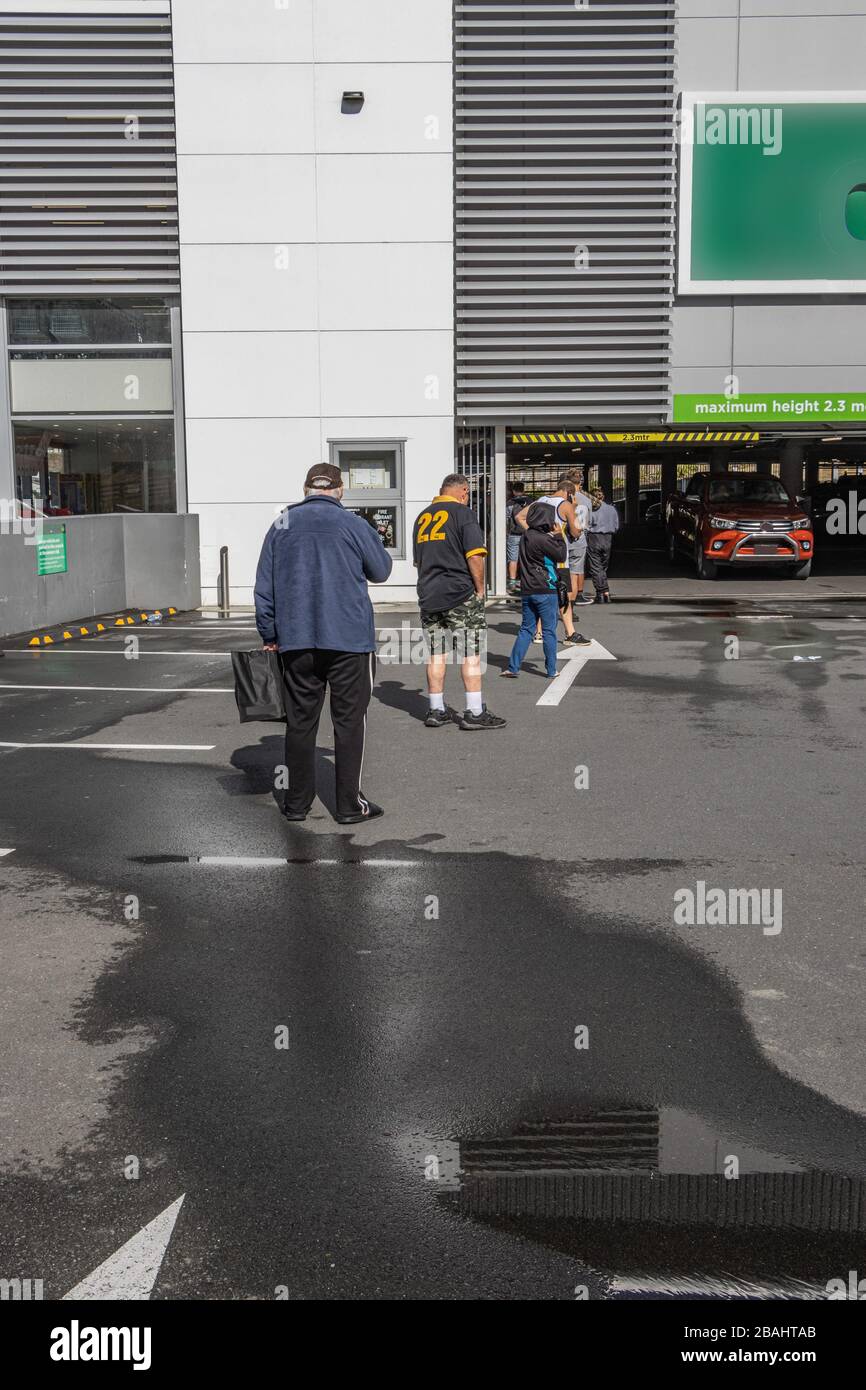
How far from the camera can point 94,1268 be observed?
3.14 metres

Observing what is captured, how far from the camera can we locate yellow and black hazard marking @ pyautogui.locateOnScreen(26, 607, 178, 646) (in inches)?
594

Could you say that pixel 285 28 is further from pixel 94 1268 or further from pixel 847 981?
pixel 94 1268

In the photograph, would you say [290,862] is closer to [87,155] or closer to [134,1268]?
[134,1268]

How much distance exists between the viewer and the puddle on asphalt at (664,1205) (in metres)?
3.15

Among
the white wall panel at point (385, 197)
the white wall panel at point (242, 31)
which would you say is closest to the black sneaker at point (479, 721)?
the white wall panel at point (385, 197)

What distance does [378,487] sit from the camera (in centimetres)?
2005

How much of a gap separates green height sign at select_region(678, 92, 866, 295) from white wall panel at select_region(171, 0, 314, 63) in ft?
19.0

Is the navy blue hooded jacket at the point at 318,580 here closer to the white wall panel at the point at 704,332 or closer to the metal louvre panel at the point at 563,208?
the metal louvre panel at the point at 563,208

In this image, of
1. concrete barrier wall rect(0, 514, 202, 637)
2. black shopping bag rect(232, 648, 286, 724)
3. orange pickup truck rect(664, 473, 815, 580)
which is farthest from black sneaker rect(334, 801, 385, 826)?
orange pickup truck rect(664, 473, 815, 580)

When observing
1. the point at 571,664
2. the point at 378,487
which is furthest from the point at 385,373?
the point at 571,664

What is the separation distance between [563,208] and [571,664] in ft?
33.2

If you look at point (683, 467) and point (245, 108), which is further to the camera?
point (683, 467)

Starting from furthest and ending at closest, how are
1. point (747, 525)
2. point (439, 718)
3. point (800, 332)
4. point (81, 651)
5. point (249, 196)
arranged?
point (747, 525) → point (800, 332) → point (249, 196) → point (81, 651) → point (439, 718)
